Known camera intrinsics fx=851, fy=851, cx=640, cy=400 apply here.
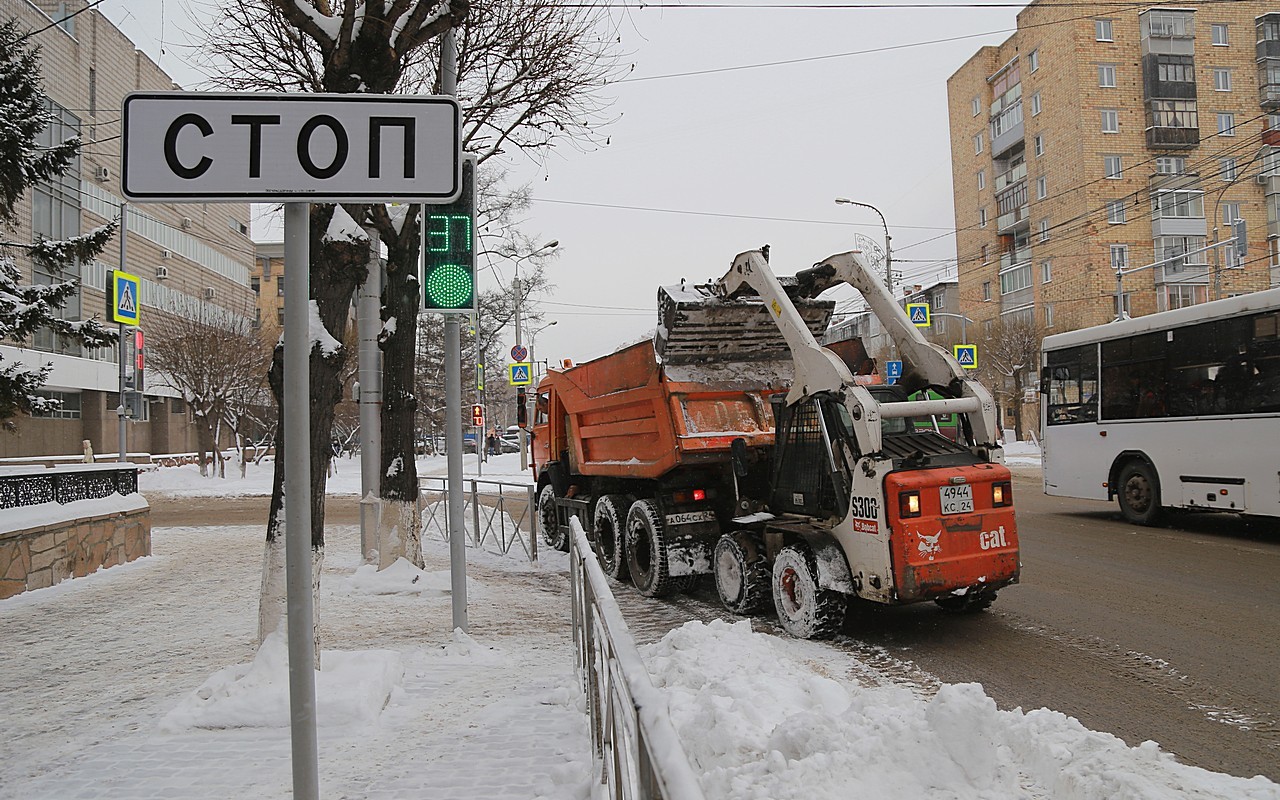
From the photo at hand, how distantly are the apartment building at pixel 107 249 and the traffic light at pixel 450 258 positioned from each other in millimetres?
30671

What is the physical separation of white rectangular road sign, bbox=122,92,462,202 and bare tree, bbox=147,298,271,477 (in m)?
33.4

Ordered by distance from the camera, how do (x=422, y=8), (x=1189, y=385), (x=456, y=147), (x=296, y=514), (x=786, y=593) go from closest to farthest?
(x=296, y=514)
(x=456, y=147)
(x=422, y=8)
(x=786, y=593)
(x=1189, y=385)

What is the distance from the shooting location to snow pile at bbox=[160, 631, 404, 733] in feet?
15.3

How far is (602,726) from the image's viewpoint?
3285 mm

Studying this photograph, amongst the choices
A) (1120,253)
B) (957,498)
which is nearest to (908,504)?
(957,498)

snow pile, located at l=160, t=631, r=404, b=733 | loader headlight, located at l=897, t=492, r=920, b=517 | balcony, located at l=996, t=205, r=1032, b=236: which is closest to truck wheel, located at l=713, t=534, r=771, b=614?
loader headlight, located at l=897, t=492, r=920, b=517

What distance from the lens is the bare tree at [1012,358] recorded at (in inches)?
1473

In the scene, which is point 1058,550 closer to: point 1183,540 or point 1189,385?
point 1183,540

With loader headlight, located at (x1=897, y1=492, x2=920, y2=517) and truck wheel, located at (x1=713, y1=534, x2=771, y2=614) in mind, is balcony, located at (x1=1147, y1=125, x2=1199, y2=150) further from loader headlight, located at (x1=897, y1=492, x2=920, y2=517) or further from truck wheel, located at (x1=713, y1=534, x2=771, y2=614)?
loader headlight, located at (x1=897, y1=492, x2=920, y2=517)

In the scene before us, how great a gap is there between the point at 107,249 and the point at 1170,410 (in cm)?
4256

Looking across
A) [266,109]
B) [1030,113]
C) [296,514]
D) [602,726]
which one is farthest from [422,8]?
[1030,113]

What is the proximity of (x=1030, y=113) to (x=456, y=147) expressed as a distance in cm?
5496

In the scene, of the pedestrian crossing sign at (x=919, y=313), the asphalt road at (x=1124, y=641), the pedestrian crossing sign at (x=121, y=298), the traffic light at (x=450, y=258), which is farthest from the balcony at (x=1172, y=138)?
the traffic light at (x=450, y=258)

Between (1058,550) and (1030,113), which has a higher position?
(1030,113)
